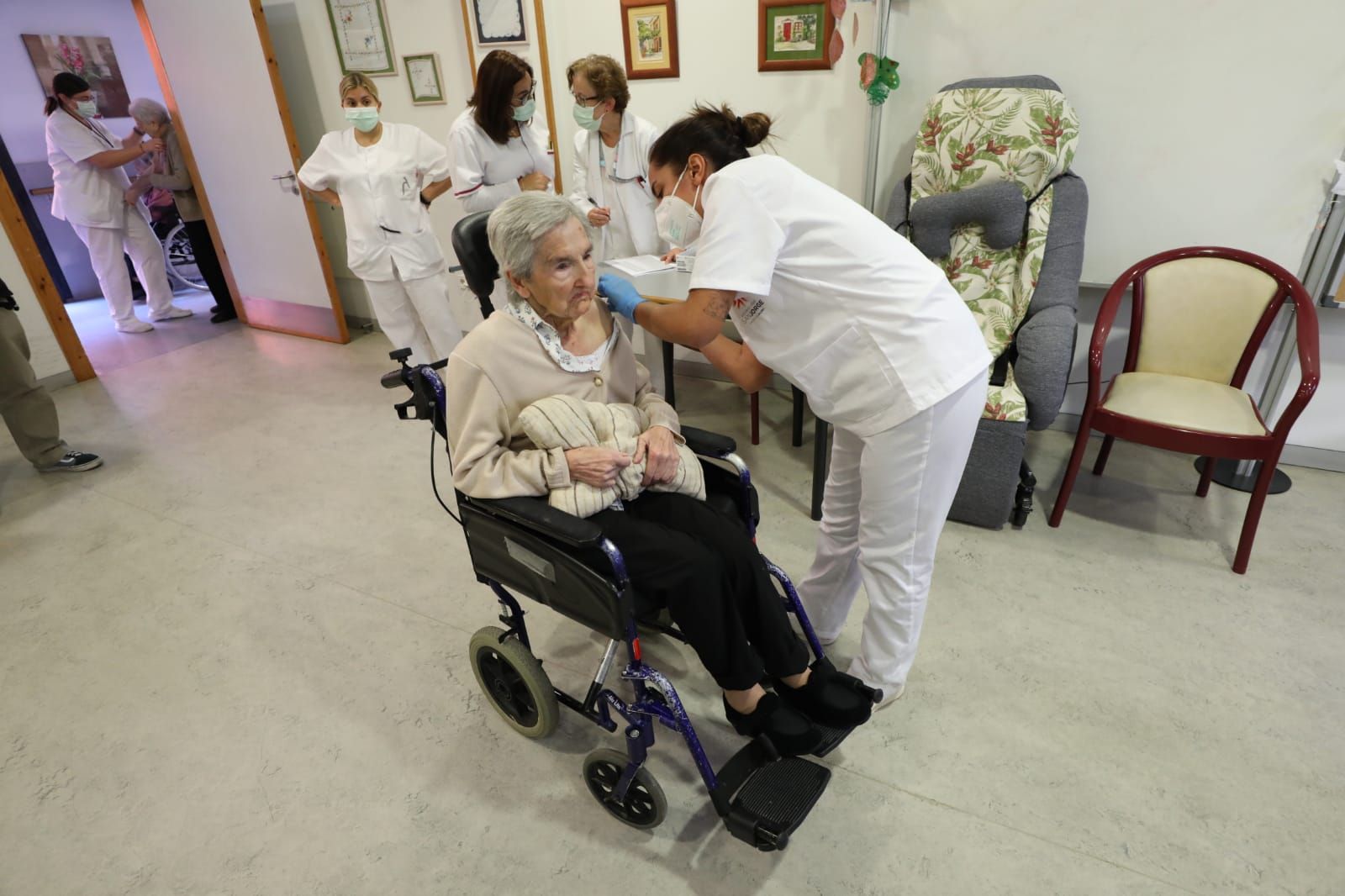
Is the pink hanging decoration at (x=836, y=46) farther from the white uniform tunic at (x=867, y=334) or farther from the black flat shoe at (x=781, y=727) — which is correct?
the black flat shoe at (x=781, y=727)

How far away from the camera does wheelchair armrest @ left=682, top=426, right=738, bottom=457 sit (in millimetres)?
1583

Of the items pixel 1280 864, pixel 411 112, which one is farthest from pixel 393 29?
pixel 1280 864

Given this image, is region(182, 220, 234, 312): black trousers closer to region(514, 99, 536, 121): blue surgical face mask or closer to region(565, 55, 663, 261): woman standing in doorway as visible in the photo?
region(514, 99, 536, 121): blue surgical face mask

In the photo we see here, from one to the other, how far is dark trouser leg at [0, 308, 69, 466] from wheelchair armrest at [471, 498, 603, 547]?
2.72m

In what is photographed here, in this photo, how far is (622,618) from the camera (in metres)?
1.28

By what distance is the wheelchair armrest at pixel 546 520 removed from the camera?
1.25 meters

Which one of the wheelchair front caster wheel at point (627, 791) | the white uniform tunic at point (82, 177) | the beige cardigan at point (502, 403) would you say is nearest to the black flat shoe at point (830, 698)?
the wheelchair front caster wheel at point (627, 791)

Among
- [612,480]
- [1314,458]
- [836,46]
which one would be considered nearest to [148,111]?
[836,46]

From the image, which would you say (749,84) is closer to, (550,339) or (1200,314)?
(1200,314)

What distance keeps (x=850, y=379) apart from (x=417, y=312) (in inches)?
108

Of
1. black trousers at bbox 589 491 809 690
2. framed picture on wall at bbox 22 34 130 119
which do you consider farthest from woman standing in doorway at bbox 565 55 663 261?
framed picture on wall at bbox 22 34 130 119

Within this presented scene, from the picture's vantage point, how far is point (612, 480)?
56.4 inches

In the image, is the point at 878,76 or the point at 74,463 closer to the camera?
the point at 878,76

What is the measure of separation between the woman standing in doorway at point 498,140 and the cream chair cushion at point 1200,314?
7.88ft
